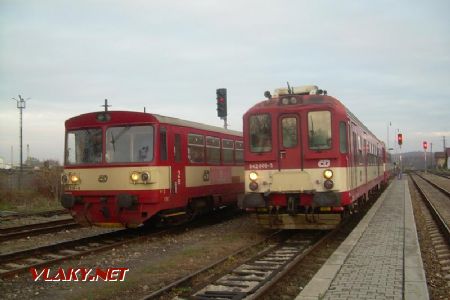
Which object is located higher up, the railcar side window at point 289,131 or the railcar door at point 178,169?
the railcar side window at point 289,131

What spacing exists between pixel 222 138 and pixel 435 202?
12.2m

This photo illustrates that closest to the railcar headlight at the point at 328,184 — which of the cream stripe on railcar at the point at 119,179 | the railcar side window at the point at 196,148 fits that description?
the cream stripe on railcar at the point at 119,179

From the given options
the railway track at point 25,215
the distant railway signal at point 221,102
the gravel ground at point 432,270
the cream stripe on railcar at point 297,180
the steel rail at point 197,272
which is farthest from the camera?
the distant railway signal at point 221,102

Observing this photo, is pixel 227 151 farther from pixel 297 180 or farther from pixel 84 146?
pixel 297 180

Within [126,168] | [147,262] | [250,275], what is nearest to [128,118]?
[126,168]

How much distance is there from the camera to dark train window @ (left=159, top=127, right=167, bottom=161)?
39.1 ft

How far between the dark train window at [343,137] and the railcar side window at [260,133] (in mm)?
1546

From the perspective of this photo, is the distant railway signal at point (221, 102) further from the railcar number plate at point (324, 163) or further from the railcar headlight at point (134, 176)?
the railcar number plate at point (324, 163)

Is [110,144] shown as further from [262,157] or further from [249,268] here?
[249,268]

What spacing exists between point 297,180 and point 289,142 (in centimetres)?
89

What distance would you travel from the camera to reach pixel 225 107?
2183 cm

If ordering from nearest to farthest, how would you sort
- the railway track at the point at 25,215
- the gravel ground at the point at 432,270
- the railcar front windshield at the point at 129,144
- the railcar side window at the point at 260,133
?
the gravel ground at the point at 432,270 → the railcar side window at the point at 260,133 → the railcar front windshield at the point at 129,144 → the railway track at the point at 25,215

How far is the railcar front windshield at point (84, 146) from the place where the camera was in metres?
12.3

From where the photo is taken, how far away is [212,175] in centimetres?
1504
